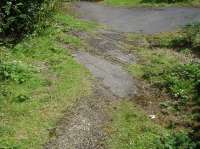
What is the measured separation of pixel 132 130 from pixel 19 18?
35.1 ft

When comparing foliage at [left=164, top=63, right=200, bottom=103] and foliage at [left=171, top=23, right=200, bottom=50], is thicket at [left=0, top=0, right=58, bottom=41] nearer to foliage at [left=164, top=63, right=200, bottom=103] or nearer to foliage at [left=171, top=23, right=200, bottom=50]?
foliage at [left=171, top=23, right=200, bottom=50]

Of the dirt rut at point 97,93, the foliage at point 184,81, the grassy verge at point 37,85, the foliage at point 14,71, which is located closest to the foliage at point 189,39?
the dirt rut at point 97,93

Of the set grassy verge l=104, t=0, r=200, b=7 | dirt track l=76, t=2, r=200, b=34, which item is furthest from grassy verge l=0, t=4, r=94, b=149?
grassy verge l=104, t=0, r=200, b=7

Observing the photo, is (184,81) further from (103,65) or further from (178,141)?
(178,141)

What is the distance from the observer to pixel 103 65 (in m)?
19.0

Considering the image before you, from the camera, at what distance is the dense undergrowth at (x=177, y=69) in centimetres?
1499

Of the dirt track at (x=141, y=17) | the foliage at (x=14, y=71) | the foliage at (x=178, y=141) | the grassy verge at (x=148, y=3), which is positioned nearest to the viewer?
the foliage at (x=178, y=141)

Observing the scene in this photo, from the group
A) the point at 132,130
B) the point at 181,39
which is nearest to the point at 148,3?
the point at 181,39

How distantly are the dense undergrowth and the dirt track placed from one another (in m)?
1.53

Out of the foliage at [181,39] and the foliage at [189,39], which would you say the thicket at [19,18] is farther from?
the foliage at [189,39]

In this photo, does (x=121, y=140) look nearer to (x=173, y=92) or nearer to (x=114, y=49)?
(x=173, y=92)

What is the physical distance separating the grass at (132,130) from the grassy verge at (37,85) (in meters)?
1.77

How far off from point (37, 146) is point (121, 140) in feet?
7.96

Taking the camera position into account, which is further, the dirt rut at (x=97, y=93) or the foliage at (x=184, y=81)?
the foliage at (x=184, y=81)
